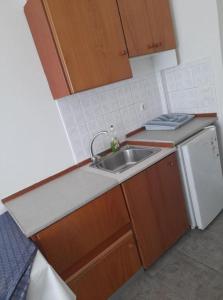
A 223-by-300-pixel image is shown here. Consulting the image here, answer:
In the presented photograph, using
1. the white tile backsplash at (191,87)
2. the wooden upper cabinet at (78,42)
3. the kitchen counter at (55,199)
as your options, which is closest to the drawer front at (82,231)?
the kitchen counter at (55,199)

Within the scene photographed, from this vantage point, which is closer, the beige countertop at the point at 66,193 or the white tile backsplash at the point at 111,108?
the beige countertop at the point at 66,193

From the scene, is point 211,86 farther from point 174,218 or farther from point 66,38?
point 66,38

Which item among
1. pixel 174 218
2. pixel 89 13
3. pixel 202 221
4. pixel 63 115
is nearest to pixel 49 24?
pixel 89 13

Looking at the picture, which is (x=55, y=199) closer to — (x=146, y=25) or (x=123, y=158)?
(x=123, y=158)

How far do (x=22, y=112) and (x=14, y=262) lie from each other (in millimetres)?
991

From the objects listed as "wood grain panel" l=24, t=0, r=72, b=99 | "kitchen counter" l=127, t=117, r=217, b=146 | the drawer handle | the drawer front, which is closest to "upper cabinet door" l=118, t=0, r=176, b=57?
the drawer handle

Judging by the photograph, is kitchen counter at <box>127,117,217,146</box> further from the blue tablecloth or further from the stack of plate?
the blue tablecloth

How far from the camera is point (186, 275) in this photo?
1700mm

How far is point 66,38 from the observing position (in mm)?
1459

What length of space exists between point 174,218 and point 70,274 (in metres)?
0.91

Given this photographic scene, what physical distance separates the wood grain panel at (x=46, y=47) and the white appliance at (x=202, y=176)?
98 centimetres

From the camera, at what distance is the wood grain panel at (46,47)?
1.47m

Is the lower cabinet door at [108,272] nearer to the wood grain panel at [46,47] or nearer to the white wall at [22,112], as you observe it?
the white wall at [22,112]

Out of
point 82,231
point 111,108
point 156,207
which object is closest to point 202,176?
point 156,207
